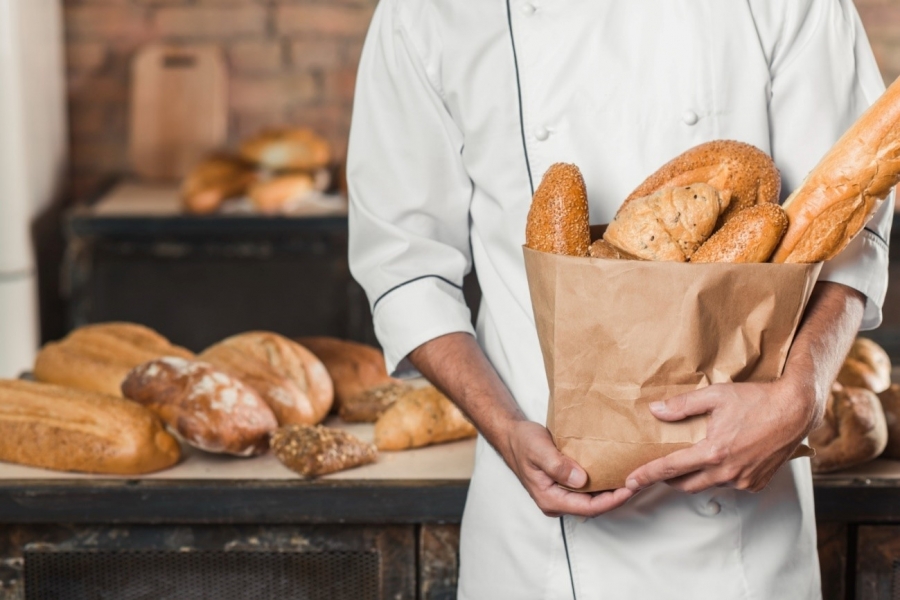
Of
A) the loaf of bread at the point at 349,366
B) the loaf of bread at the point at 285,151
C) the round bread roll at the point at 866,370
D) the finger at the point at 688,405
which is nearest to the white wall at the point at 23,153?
the loaf of bread at the point at 285,151

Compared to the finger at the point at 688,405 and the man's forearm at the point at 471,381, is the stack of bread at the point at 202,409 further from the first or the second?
the finger at the point at 688,405

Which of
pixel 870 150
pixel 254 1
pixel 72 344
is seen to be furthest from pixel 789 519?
pixel 254 1

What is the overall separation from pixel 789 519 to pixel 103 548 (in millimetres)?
807

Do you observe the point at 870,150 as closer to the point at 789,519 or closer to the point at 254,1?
the point at 789,519

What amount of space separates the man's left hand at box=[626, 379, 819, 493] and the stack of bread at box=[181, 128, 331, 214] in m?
2.15

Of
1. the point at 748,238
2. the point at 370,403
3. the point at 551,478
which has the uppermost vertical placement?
the point at 748,238

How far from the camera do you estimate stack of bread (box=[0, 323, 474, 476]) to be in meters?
1.32

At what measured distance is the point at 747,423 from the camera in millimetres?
844

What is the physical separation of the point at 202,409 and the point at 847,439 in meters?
0.81

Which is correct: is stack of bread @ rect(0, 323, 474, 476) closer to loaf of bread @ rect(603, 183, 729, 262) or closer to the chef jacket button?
the chef jacket button

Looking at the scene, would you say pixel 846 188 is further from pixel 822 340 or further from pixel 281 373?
pixel 281 373

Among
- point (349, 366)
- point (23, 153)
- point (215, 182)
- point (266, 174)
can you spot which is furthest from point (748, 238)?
point (23, 153)

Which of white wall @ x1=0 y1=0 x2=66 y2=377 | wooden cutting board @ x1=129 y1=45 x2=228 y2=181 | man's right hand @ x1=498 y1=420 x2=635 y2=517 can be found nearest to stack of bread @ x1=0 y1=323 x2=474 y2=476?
man's right hand @ x1=498 y1=420 x2=635 y2=517

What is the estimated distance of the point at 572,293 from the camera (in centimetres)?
83
